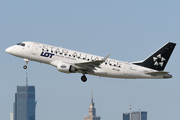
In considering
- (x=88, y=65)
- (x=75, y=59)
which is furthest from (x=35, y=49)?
(x=88, y=65)

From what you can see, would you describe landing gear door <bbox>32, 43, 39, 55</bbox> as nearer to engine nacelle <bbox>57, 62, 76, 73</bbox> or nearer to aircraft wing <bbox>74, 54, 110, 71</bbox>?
engine nacelle <bbox>57, 62, 76, 73</bbox>

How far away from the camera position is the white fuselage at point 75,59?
69.1m

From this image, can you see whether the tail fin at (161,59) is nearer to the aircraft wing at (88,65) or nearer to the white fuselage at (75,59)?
the white fuselage at (75,59)

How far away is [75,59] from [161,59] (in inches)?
595

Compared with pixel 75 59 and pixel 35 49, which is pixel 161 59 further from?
pixel 35 49

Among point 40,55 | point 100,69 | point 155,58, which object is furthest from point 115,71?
point 40,55

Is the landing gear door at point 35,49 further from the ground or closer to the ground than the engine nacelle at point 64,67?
further from the ground

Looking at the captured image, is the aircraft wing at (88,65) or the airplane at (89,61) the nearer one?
the aircraft wing at (88,65)

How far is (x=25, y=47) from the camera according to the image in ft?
231

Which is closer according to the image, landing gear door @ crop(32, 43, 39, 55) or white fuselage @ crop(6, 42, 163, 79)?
white fuselage @ crop(6, 42, 163, 79)

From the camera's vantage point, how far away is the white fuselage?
69062mm

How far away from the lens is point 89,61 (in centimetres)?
6744

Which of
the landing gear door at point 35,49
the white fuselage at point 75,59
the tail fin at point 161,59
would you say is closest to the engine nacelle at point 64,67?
the white fuselage at point 75,59

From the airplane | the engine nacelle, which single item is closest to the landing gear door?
the airplane
